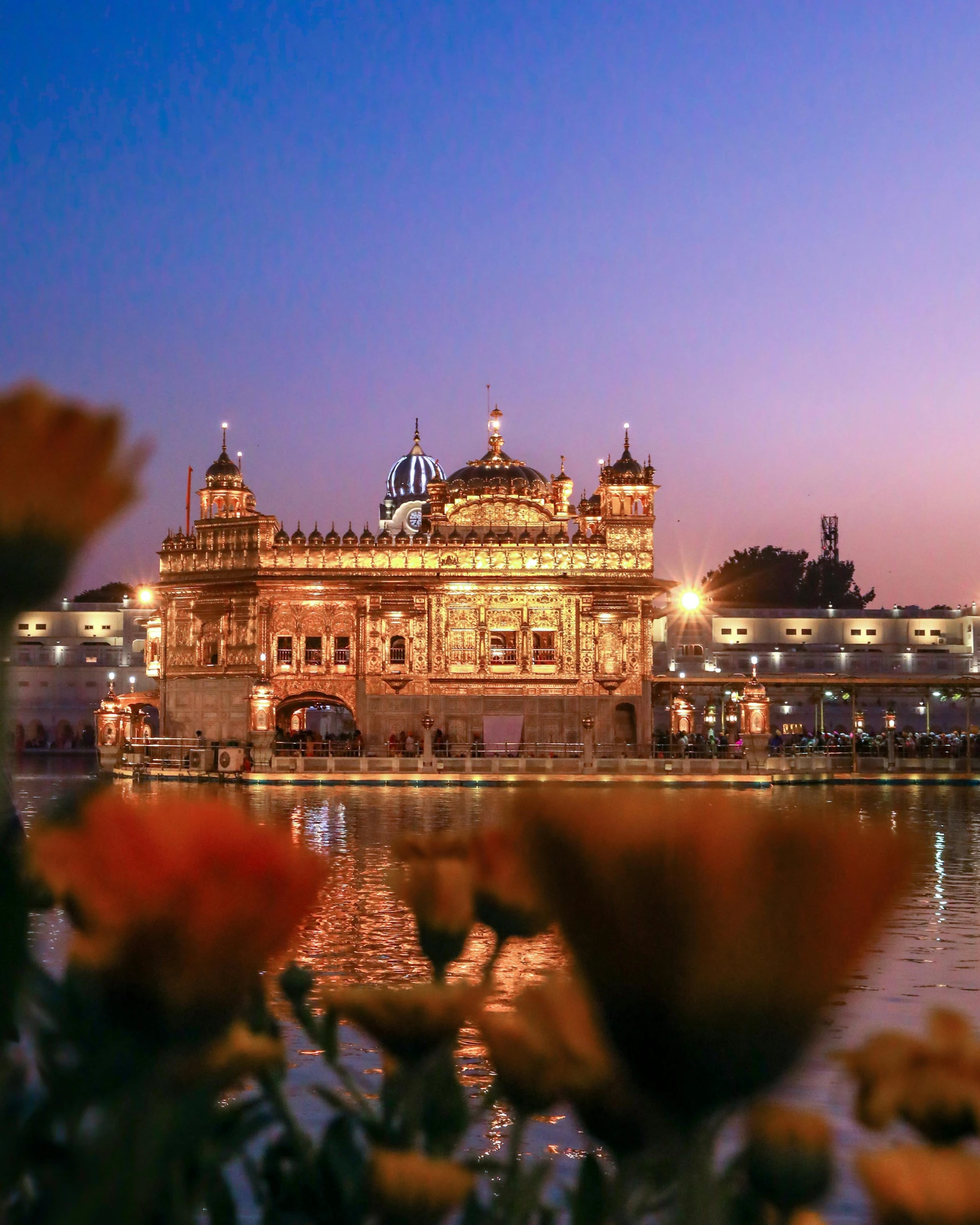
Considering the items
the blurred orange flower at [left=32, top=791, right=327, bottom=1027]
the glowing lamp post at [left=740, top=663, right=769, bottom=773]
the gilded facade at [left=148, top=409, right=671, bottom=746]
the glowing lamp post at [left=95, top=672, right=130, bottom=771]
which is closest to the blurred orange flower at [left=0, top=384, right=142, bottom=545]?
the blurred orange flower at [left=32, top=791, right=327, bottom=1027]

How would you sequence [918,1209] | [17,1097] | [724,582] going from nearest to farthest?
[918,1209]
[17,1097]
[724,582]

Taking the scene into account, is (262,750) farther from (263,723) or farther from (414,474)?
(414,474)

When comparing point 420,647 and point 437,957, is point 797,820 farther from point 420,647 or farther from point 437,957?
point 420,647

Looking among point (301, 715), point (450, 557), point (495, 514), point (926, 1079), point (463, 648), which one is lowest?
point (926, 1079)

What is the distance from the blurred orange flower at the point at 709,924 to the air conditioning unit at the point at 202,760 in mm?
38993

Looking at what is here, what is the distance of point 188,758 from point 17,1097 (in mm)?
39372

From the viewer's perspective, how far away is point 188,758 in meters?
39.8

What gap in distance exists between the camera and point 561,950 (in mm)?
2756

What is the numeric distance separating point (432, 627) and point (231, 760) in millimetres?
7546

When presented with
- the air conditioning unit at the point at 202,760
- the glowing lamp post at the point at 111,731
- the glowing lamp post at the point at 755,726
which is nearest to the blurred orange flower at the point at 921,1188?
the glowing lamp post at the point at 755,726

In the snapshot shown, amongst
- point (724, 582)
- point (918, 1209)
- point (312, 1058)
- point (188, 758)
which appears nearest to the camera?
point (918, 1209)

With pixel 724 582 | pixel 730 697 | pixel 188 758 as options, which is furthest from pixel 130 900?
pixel 724 582

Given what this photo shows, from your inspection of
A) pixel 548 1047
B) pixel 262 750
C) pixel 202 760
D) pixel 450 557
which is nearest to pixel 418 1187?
pixel 548 1047

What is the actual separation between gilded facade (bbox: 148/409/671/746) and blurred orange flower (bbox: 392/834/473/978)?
4109cm
